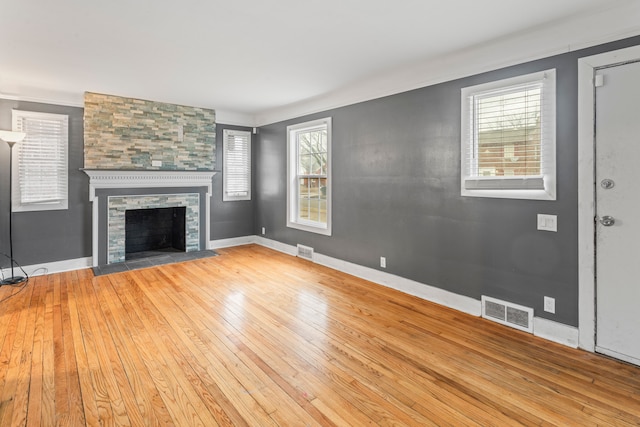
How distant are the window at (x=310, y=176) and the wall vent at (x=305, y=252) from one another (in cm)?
31

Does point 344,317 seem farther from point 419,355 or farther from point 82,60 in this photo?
point 82,60

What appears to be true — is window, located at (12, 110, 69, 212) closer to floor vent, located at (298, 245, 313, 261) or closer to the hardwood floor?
the hardwood floor

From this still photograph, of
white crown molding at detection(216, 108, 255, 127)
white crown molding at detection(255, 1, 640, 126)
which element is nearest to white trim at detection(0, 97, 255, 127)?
white crown molding at detection(216, 108, 255, 127)

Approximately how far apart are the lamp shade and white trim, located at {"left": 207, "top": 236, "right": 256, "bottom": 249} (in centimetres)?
302

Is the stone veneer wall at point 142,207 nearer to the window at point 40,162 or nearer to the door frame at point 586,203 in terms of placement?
the window at point 40,162

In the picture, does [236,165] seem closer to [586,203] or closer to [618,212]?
[586,203]

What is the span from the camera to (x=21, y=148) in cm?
437

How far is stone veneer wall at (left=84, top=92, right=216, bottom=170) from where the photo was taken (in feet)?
15.8

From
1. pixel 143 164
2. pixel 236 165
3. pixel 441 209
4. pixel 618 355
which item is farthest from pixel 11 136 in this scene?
pixel 618 355

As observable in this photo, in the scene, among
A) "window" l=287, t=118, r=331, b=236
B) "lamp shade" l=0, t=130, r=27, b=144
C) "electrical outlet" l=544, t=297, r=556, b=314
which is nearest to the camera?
"electrical outlet" l=544, t=297, r=556, b=314

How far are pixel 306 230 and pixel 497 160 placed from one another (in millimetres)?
3100

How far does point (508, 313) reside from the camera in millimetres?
3002

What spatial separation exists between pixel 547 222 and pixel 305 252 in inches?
137

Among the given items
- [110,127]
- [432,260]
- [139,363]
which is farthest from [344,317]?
[110,127]
